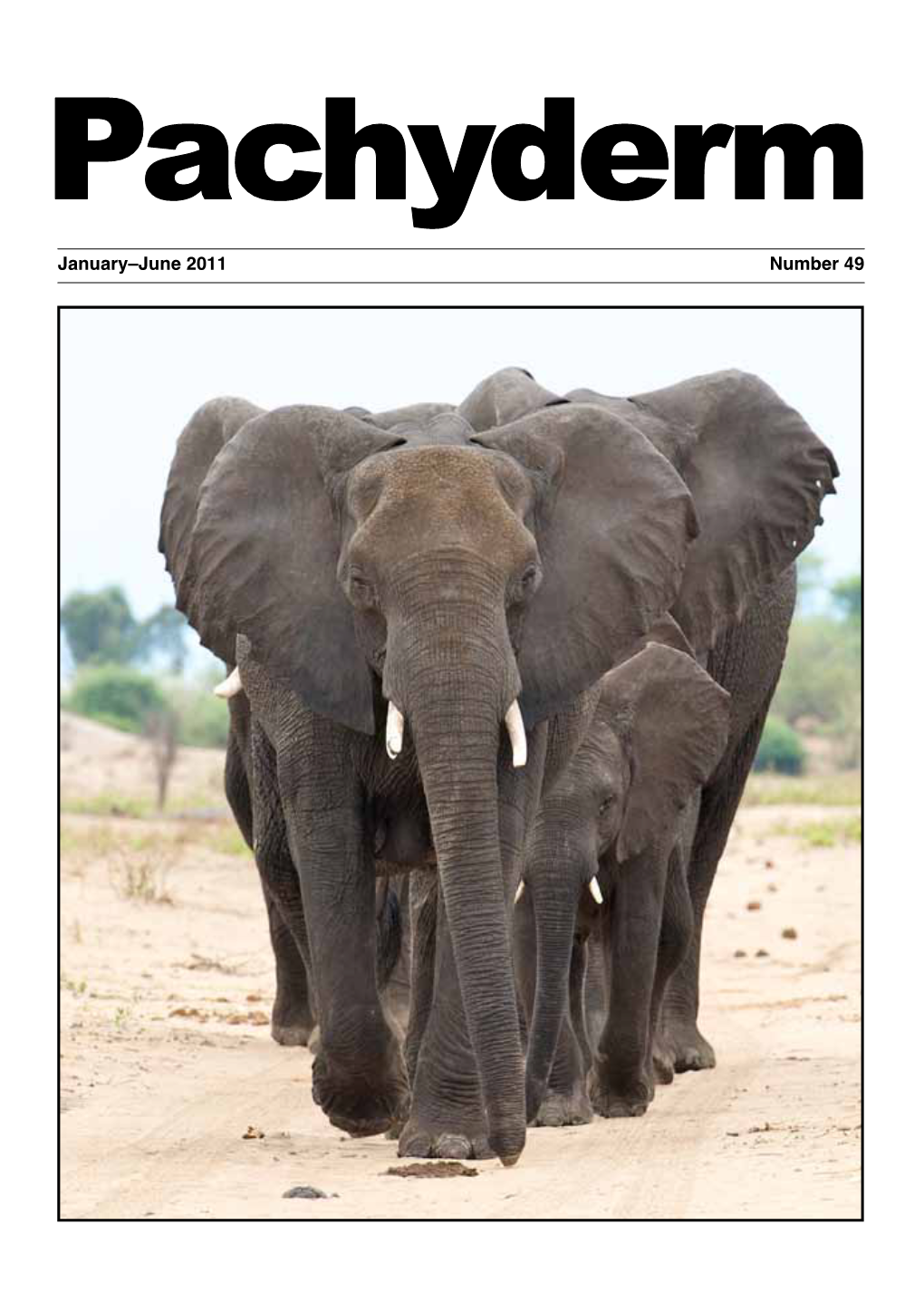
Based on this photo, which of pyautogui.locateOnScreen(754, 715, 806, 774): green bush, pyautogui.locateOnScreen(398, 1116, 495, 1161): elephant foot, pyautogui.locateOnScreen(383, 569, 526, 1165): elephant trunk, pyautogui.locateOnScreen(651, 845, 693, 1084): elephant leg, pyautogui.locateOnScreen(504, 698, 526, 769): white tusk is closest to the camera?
pyautogui.locateOnScreen(383, 569, 526, 1165): elephant trunk

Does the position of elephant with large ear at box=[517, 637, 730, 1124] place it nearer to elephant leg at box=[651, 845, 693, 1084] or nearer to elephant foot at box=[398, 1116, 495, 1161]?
elephant leg at box=[651, 845, 693, 1084]

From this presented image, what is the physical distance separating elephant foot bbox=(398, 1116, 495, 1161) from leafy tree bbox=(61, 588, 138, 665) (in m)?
38.1

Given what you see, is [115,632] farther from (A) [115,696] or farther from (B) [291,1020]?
(B) [291,1020]

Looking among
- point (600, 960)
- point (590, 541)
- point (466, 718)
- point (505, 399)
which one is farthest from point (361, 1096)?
point (505, 399)

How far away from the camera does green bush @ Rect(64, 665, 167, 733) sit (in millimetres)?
39938

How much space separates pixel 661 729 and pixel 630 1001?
3.00 ft

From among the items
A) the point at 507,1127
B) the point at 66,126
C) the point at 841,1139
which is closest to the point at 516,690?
the point at 507,1127

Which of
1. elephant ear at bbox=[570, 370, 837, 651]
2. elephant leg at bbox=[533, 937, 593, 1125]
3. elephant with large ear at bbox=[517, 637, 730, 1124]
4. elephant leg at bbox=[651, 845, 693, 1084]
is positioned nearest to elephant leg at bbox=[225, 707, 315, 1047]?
elephant with large ear at bbox=[517, 637, 730, 1124]

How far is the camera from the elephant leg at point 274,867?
28.4 ft

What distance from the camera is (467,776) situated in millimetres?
7109
